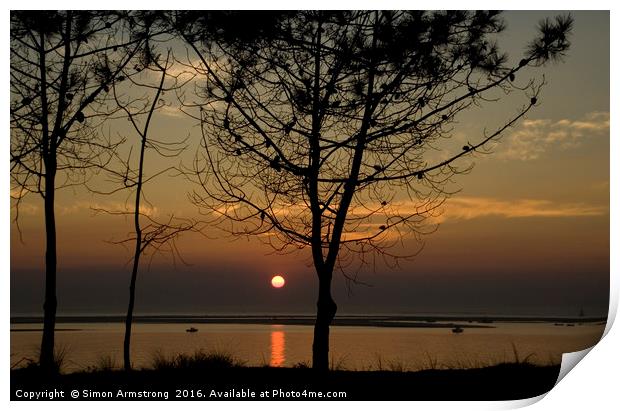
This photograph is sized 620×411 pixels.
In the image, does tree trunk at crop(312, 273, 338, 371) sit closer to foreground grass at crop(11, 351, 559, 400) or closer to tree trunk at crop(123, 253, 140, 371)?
foreground grass at crop(11, 351, 559, 400)

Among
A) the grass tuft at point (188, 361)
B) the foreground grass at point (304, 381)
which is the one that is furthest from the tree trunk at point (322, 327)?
the grass tuft at point (188, 361)

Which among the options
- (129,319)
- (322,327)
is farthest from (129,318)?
(322,327)

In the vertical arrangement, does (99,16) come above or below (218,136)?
above

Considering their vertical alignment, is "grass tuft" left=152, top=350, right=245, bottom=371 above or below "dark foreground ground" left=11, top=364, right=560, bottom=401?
above

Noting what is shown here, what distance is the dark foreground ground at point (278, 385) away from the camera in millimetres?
5832

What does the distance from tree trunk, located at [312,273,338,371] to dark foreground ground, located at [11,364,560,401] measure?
0.51 ft

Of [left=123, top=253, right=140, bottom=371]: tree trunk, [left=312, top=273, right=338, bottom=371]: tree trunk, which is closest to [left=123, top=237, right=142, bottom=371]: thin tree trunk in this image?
[left=123, top=253, right=140, bottom=371]: tree trunk

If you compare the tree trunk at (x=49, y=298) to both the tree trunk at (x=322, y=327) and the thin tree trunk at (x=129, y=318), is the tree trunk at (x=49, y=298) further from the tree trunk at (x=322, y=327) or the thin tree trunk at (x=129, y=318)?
the tree trunk at (x=322, y=327)

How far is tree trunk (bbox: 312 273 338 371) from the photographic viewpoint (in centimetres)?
654

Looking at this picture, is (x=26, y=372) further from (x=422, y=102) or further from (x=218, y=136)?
(x=422, y=102)

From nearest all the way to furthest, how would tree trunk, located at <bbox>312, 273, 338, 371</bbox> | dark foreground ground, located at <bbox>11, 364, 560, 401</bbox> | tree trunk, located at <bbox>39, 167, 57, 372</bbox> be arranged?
dark foreground ground, located at <bbox>11, 364, 560, 401</bbox> < tree trunk, located at <bbox>39, 167, 57, 372</bbox> < tree trunk, located at <bbox>312, 273, 338, 371</bbox>

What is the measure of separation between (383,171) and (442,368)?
1698mm

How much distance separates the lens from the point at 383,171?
6809 millimetres
